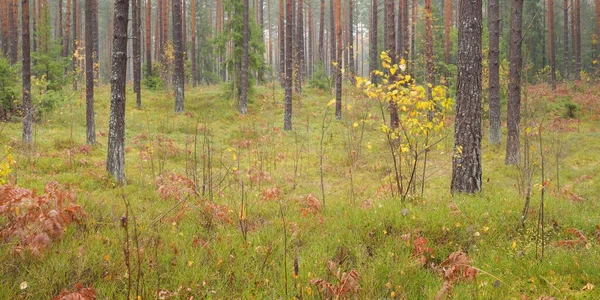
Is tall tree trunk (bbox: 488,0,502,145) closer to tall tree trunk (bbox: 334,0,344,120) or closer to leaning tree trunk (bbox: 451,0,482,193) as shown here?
tall tree trunk (bbox: 334,0,344,120)

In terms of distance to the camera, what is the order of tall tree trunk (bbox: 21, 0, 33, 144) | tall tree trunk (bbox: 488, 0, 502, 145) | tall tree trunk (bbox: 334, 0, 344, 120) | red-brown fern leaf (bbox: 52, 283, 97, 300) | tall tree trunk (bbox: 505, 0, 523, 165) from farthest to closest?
tall tree trunk (bbox: 334, 0, 344, 120) < tall tree trunk (bbox: 488, 0, 502, 145) < tall tree trunk (bbox: 505, 0, 523, 165) < tall tree trunk (bbox: 21, 0, 33, 144) < red-brown fern leaf (bbox: 52, 283, 97, 300)

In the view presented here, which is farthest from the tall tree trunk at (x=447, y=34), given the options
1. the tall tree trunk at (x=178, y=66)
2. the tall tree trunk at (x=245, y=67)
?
the tall tree trunk at (x=178, y=66)

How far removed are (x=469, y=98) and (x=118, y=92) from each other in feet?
21.2

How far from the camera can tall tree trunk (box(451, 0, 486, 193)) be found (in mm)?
6582

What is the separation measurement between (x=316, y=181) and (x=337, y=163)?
2.73 meters

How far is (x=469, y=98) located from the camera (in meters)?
6.61

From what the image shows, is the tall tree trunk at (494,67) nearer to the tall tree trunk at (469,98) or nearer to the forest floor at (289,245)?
the forest floor at (289,245)

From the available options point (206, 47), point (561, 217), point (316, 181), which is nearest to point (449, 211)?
point (561, 217)

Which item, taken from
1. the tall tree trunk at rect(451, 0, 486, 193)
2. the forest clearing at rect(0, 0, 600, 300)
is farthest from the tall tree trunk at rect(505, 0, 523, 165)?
the tall tree trunk at rect(451, 0, 486, 193)

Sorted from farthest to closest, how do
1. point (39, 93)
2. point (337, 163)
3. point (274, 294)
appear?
1. point (39, 93)
2. point (337, 163)
3. point (274, 294)

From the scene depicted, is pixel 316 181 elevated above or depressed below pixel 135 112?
→ below

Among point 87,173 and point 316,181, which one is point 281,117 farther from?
point 87,173

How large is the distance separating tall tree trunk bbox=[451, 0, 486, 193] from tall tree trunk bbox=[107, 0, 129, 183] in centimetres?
616

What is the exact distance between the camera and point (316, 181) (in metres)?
9.52
